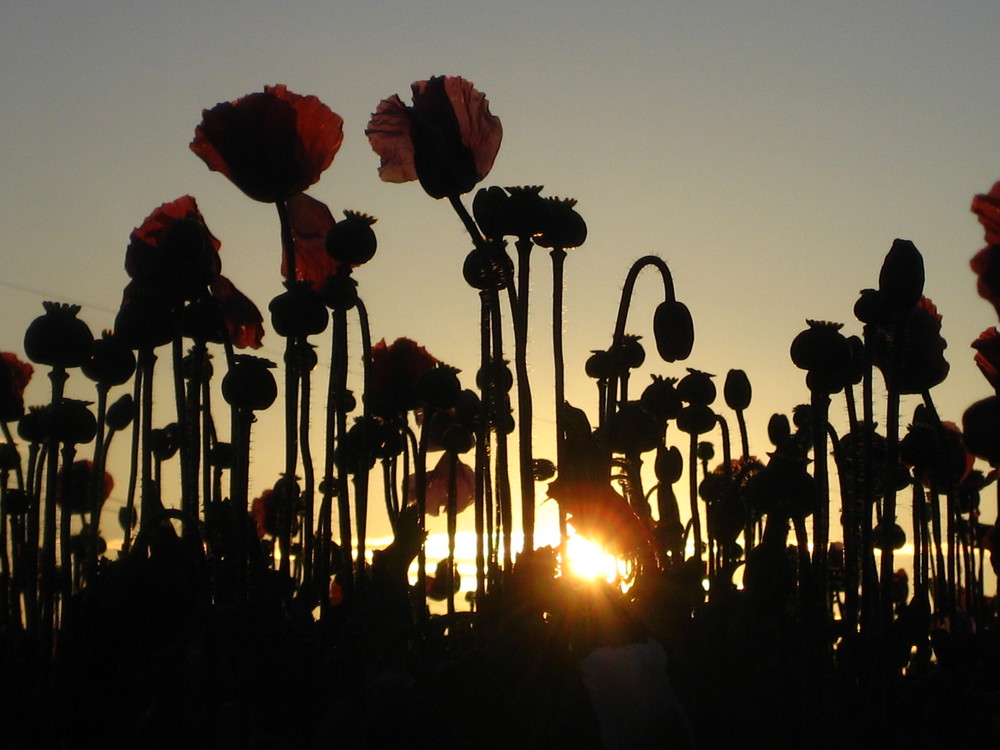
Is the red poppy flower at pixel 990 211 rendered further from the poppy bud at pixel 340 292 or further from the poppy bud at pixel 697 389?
the poppy bud at pixel 697 389

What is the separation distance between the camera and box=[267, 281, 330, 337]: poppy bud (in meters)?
2.43

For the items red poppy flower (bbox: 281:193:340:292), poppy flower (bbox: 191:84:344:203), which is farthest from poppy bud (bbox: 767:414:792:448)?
poppy flower (bbox: 191:84:344:203)

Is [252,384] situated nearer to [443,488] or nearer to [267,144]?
[267,144]

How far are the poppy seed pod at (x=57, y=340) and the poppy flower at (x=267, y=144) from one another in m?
0.50

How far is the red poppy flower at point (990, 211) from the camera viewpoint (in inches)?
66.5

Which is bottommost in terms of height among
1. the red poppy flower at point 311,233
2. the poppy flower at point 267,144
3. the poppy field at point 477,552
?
the poppy field at point 477,552

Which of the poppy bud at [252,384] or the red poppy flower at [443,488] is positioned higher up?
the poppy bud at [252,384]

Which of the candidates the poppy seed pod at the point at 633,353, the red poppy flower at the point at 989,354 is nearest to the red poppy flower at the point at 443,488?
the poppy seed pod at the point at 633,353

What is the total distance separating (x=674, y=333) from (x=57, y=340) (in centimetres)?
130

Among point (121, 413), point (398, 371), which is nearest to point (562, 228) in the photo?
point (398, 371)

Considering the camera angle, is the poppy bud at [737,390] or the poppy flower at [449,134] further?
the poppy bud at [737,390]

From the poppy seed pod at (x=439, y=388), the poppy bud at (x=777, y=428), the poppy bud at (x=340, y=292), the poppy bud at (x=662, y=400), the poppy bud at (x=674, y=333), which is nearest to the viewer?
the poppy bud at (x=674, y=333)

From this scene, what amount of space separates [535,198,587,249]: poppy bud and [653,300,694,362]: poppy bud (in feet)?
0.77

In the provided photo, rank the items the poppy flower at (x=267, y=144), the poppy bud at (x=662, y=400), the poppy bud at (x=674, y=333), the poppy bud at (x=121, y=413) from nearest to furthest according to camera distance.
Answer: the poppy bud at (x=674, y=333)
the poppy flower at (x=267, y=144)
the poppy bud at (x=662, y=400)
the poppy bud at (x=121, y=413)
